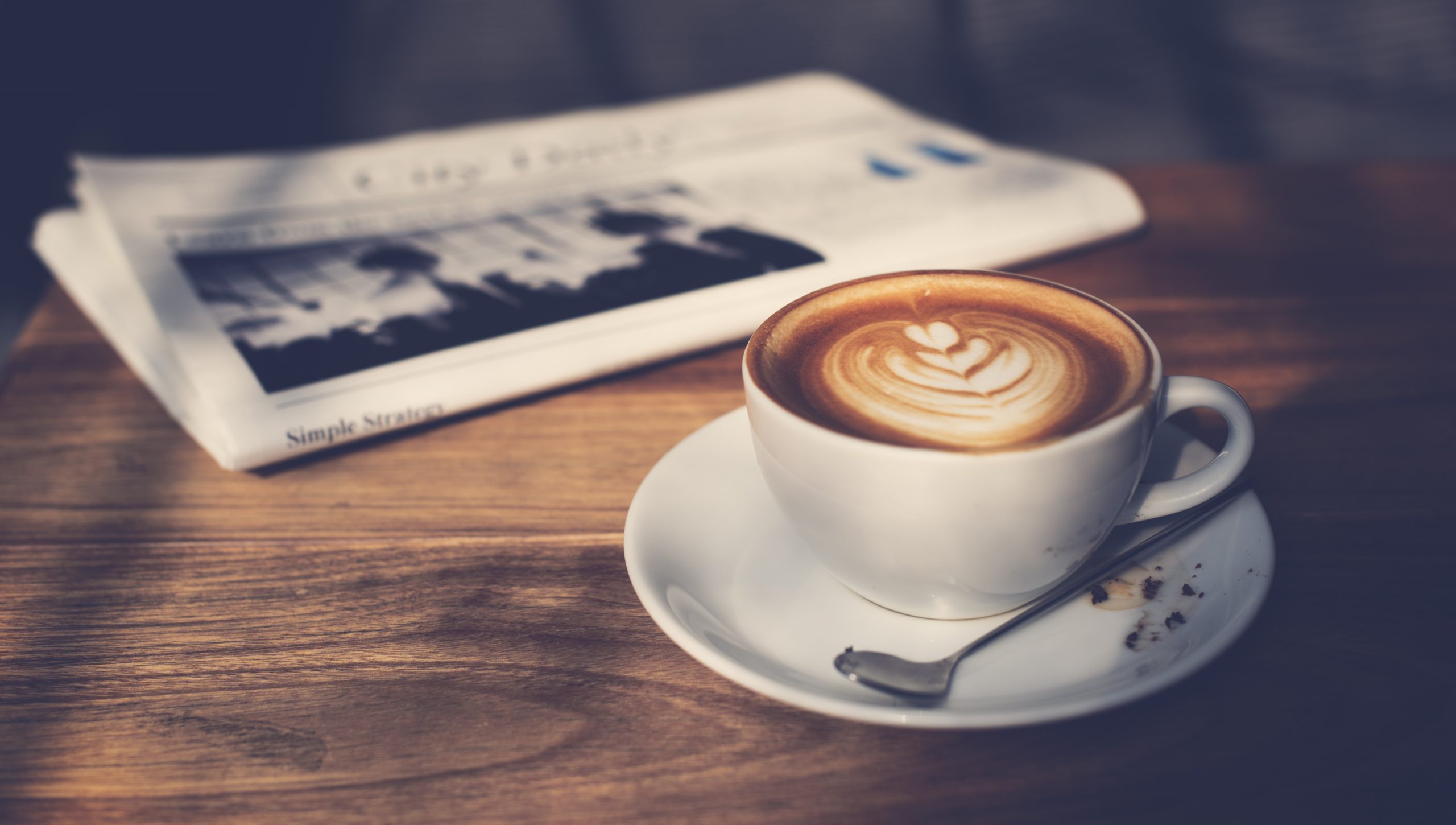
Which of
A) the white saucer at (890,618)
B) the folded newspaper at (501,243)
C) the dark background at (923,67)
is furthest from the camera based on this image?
the dark background at (923,67)

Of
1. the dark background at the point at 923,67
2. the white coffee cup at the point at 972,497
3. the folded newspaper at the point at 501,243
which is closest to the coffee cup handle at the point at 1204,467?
the white coffee cup at the point at 972,497

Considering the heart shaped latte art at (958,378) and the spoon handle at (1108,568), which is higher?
the heart shaped latte art at (958,378)

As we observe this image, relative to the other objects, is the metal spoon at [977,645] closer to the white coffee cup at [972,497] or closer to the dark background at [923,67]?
the white coffee cup at [972,497]

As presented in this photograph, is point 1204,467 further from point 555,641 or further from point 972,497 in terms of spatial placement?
point 555,641

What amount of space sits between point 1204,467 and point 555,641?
25 cm

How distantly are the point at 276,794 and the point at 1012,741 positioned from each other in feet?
0.77

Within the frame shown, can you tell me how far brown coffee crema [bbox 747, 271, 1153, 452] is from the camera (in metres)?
0.34

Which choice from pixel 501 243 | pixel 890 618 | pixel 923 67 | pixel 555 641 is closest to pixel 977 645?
pixel 890 618

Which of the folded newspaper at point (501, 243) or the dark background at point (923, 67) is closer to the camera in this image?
the folded newspaper at point (501, 243)

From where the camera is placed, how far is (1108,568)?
1.19 feet

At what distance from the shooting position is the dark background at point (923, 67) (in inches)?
55.7

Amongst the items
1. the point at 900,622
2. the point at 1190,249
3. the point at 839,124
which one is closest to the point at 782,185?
the point at 839,124

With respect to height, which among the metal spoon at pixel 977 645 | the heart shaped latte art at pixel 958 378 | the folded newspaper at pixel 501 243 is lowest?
the metal spoon at pixel 977 645

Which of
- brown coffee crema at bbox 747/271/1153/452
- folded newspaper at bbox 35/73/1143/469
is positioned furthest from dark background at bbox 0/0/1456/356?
brown coffee crema at bbox 747/271/1153/452
